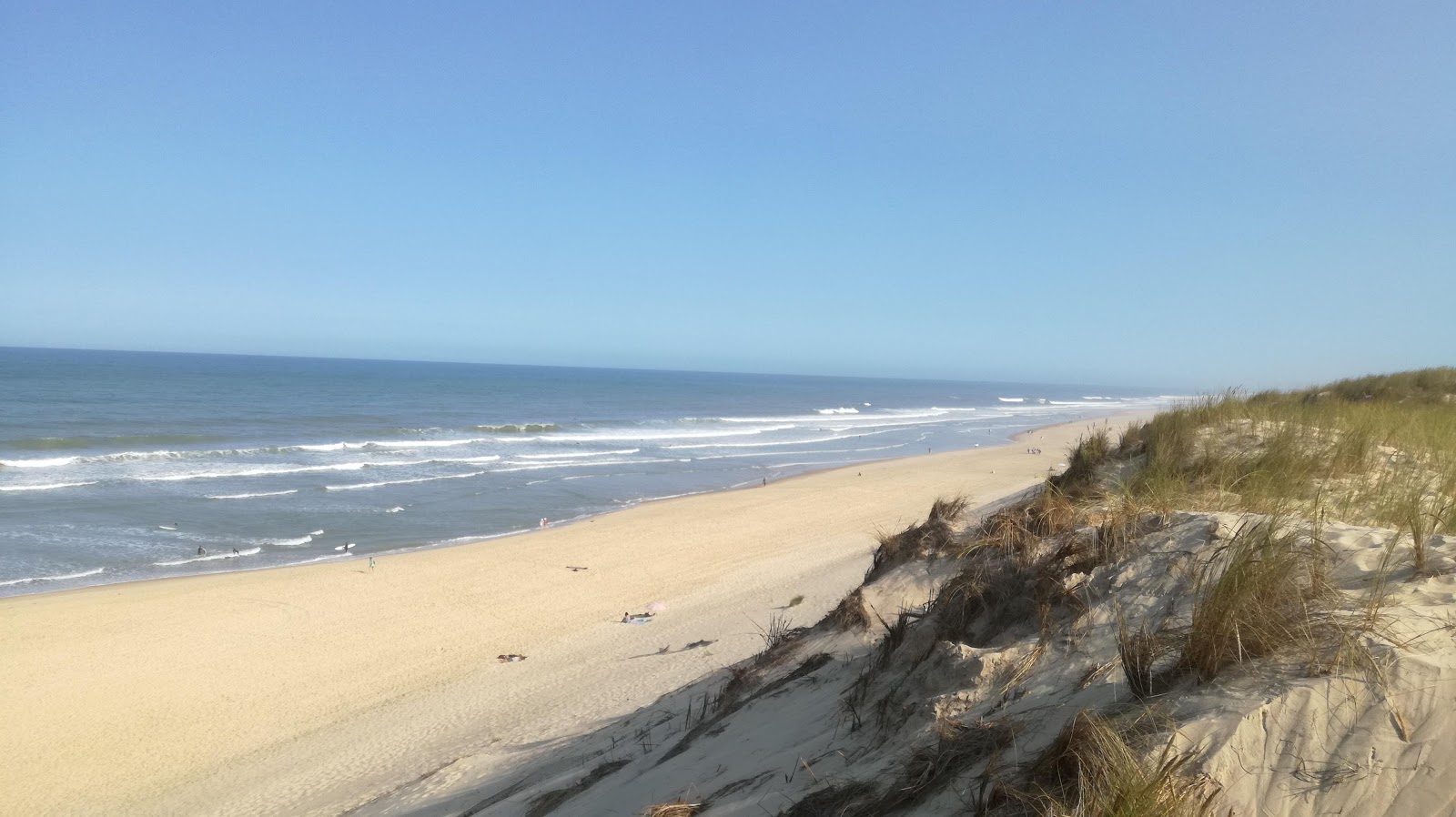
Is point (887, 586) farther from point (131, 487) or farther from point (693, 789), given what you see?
point (131, 487)

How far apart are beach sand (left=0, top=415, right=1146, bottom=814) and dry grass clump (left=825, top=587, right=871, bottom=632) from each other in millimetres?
275

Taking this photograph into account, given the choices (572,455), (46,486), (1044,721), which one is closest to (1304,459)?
(1044,721)

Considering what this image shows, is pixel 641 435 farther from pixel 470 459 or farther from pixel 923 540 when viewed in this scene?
pixel 923 540

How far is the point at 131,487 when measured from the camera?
24.0 metres

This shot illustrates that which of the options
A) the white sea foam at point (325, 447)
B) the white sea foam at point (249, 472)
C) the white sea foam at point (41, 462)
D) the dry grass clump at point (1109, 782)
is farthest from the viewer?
the white sea foam at point (325, 447)

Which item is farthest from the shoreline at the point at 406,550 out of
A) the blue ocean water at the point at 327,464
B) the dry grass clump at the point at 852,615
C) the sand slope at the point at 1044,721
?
the dry grass clump at the point at 852,615

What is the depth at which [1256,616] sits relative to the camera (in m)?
2.90

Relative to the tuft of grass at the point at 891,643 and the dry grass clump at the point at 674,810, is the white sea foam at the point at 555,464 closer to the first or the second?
the tuft of grass at the point at 891,643

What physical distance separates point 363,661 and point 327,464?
2050 centimetres

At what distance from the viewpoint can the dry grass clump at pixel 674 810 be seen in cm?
356

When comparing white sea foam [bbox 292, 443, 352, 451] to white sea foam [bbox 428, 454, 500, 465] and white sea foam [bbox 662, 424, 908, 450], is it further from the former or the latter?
white sea foam [bbox 662, 424, 908, 450]

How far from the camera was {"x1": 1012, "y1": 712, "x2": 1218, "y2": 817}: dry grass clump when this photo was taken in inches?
89.4

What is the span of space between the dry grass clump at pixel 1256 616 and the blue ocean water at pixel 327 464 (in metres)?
18.2

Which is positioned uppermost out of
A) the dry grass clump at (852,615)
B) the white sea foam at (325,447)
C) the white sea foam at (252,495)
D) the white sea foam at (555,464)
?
the dry grass clump at (852,615)
